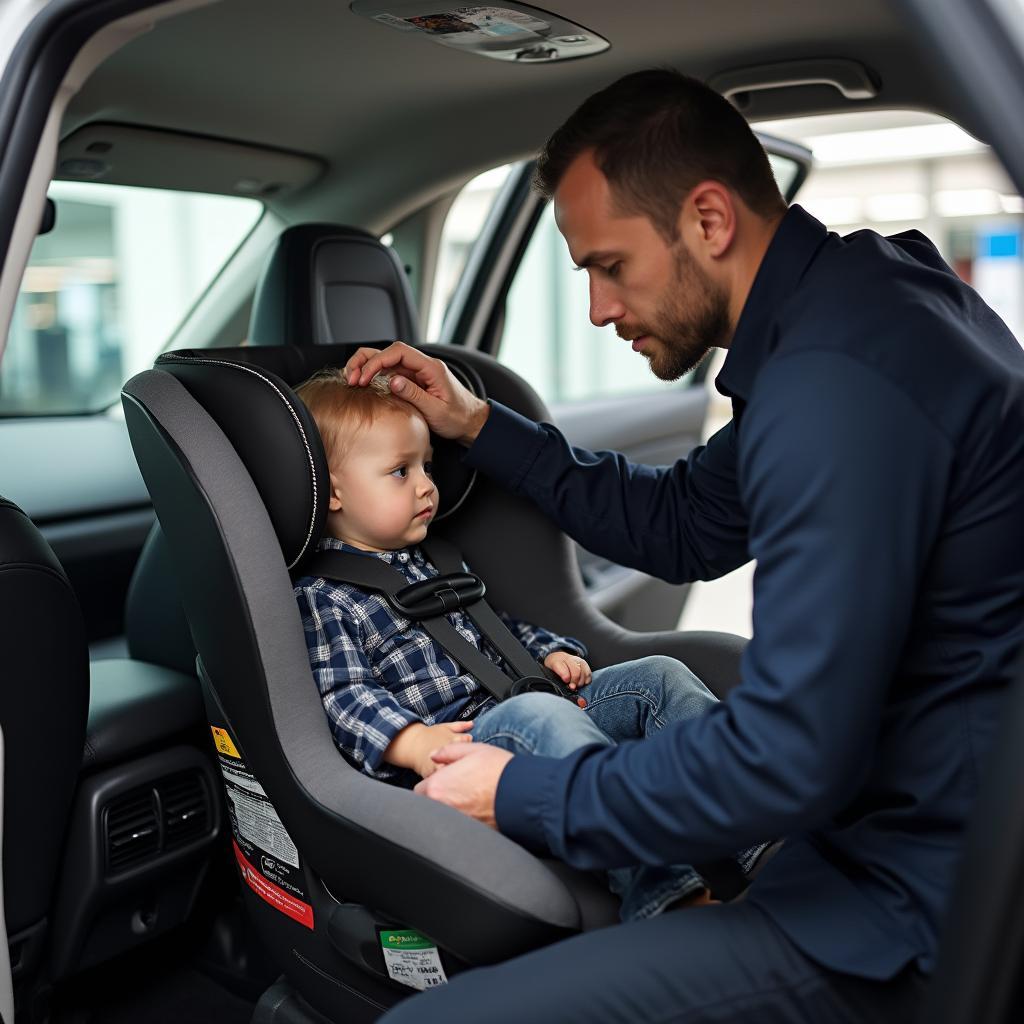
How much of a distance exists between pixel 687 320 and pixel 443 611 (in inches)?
27.2

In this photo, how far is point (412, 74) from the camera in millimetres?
2150

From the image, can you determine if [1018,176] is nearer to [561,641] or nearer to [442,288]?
[561,641]

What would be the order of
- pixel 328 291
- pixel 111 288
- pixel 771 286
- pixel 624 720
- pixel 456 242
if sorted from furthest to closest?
pixel 111 288 < pixel 456 242 < pixel 328 291 < pixel 624 720 < pixel 771 286

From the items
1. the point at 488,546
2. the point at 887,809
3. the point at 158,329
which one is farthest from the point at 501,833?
the point at 158,329

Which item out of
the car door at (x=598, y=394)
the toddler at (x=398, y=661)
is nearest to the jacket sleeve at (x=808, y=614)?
the toddler at (x=398, y=661)

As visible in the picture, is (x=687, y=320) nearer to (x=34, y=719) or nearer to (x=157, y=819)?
(x=34, y=719)

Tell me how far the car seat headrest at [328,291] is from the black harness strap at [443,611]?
22.9 inches

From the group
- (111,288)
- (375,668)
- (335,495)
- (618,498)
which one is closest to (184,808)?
(375,668)

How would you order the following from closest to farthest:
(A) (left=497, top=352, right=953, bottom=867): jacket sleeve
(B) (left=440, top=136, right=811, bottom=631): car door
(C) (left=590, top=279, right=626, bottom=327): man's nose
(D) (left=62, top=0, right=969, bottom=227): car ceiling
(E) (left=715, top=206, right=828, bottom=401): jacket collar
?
(A) (left=497, top=352, right=953, bottom=867): jacket sleeve, (E) (left=715, top=206, right=828, bottom=401): jacket collar, (C) (left=590, top=279, right=626, bottom=327): man's nose, (D) (left=62, top=0, right=969, bottom=227): car ceiling, (B) (left=440, top=136, right=811, bottom=631): car door

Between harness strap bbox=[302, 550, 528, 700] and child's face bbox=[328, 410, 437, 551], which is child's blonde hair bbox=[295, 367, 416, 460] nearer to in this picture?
child's face bbox=[328, 410, 437, 551]

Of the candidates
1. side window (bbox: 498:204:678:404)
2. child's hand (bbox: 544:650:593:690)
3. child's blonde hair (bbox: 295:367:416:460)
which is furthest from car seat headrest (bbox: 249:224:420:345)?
side window (bbox: 498:204:678:404)

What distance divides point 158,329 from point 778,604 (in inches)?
327

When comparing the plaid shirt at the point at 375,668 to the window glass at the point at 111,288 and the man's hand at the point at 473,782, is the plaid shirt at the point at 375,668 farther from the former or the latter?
the window glass at the point at 111,288

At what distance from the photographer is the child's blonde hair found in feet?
6.12
